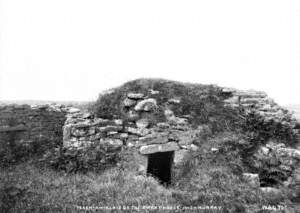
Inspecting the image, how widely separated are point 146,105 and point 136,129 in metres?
0.85

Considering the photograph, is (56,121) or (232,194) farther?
(56,121)

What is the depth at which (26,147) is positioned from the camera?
7484 mm

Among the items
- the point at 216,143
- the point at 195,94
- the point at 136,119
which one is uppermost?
the point at 195,94

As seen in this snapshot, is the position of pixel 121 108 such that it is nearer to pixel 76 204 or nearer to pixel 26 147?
pixel 26 147

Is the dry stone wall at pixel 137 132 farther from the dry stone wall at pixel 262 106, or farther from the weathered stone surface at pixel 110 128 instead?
the dry stone wall at pixel 262 106

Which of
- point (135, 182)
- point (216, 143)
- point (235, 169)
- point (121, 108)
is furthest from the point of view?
point (121, 108)

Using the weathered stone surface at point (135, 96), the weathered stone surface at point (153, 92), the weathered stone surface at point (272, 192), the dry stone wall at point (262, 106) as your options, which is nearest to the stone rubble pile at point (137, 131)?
the weathered stone surface at point (135, 96)

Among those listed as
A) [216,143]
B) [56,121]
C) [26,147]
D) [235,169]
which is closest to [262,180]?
[235,169]

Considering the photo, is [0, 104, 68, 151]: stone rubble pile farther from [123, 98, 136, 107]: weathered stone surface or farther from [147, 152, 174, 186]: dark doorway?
[147, 152, 174, 186]: dark doorway

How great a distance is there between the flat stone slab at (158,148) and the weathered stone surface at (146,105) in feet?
3.98

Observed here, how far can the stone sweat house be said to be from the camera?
7070 millimetres

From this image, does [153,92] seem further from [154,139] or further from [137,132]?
[154,139]

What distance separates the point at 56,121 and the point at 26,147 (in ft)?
3.88

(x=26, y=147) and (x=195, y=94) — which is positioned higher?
(x=195, y=94)
